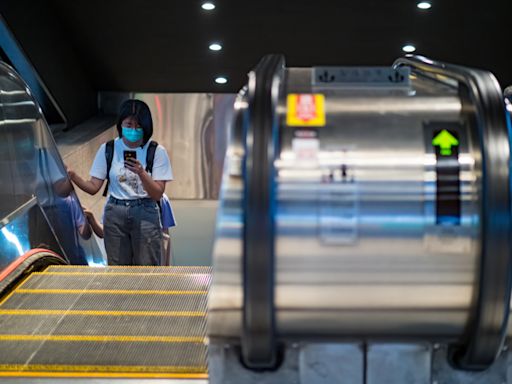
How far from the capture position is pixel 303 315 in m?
2.76

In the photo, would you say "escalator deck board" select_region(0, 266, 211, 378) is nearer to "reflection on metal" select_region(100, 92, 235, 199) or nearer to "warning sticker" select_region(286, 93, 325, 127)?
"warning sticker" select_region(286, 93, 325, 127)

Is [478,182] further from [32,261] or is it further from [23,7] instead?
[23,7]

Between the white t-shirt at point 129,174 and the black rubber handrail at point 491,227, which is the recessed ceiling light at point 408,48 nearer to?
the white t-shirt at point 129,174

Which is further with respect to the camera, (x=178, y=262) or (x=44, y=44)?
(x=178, y=262)

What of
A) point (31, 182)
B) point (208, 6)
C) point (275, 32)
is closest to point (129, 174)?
point (31, 182)

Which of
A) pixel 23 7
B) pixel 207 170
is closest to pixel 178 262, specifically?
pixel 207 170

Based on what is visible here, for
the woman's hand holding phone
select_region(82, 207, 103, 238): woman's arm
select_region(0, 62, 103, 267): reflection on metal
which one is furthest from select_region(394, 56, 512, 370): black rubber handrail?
select_region(82, 207, 103, 238): woman's arm

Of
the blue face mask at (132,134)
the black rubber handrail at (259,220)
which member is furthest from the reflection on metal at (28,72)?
the black rubber handrail at (259,220)

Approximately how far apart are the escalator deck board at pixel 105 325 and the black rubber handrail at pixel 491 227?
1.24 m

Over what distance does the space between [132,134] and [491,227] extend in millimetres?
4037

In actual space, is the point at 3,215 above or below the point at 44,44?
below

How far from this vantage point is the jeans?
6238 mm

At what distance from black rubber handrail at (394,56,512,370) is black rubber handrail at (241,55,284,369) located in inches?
27.2

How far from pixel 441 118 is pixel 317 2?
778cm
